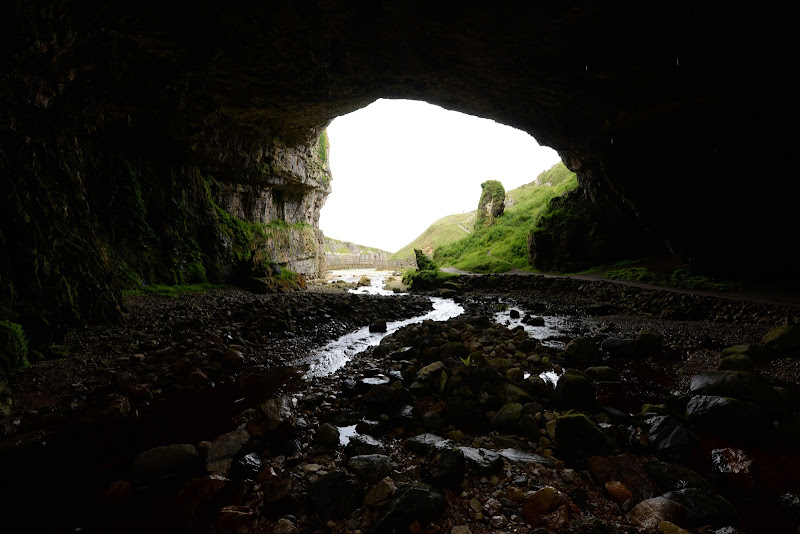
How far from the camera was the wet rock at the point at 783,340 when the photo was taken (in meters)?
6.66

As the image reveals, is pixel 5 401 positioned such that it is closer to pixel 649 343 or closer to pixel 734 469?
pixel 734 469

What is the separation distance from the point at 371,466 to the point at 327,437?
82 centimetres

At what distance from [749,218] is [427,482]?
1737 centimetres

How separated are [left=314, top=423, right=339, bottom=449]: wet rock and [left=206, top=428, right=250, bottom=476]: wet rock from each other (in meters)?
0.84

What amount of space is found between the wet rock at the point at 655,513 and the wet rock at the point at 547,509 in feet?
1.75

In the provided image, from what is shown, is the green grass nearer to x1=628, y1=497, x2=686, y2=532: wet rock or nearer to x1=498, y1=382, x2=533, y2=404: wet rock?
x1=498, y1=382, x2=533, y2=404: wet rock

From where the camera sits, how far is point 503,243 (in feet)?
112

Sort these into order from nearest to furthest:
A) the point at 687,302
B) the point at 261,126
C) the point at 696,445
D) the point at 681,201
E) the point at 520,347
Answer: the point at 696,445 → the point at 520,347 → the point at 687,302 → the point at 681,201 → the point at 261,126

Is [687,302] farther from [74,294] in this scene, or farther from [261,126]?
[261,126]

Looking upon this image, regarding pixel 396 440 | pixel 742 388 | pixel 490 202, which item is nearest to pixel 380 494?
pixel 396 440

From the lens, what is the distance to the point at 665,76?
33.3 feet

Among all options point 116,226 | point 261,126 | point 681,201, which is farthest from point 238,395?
point 261,126

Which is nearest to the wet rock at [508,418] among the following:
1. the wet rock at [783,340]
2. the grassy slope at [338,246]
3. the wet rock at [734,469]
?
the wet rock at [734,469]

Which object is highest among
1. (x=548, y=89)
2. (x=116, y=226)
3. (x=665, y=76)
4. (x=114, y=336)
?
(x=548, y=89)
